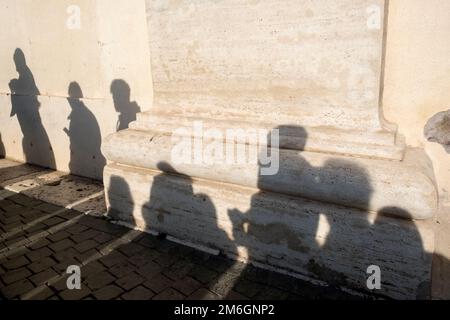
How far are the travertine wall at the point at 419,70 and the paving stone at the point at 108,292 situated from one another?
105 inches

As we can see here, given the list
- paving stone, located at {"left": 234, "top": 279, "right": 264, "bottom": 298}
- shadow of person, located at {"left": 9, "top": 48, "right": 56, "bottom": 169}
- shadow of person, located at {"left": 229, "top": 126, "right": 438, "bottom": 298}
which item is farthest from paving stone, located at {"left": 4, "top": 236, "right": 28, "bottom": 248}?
shadow of person, located at {"left": 9, "top": 48, "right": 56, "bottom": 169}

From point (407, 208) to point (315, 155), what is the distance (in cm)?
76

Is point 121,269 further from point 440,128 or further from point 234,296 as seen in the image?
point 440,128

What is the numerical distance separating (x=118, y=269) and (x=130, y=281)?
0.80 feet

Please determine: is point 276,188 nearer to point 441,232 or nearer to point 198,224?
point 198,224

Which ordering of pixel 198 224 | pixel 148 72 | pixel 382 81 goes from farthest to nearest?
pixel 148 72 → pixel 198 224 → pixel 382 81

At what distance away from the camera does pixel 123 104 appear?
16.0 ft

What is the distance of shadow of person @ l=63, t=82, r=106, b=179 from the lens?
5.38 metres

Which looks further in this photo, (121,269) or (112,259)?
(112,259)

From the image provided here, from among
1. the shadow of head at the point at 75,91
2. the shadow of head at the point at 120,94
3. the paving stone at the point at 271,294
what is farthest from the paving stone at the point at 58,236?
the shadow of head at the point at 75,91

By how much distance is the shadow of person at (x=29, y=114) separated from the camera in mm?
6102

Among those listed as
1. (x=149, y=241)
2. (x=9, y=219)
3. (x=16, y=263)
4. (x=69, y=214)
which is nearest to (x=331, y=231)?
(x=149, y=241)

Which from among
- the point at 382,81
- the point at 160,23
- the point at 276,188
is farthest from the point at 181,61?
the point at 382,81
